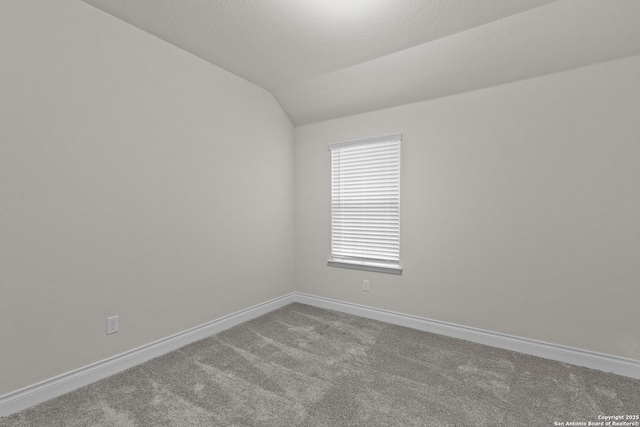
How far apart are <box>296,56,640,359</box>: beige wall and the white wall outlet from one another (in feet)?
7.86

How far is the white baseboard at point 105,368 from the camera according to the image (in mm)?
1780

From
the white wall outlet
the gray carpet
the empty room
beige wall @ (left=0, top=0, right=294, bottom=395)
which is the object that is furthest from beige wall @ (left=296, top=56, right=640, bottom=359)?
the white wall outlet

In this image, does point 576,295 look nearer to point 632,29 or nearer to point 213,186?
point 632,29

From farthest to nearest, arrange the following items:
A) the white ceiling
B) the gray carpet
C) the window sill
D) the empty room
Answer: the window sill → the white ceiling → the empty room → the gray carpet

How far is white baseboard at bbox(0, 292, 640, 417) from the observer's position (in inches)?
73.2

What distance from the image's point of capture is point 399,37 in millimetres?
2400

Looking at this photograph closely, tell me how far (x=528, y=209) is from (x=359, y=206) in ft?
5.32

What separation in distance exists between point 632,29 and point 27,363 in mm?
4490

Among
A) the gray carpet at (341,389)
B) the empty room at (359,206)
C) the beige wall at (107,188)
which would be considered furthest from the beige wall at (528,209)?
the beige wall at (107,188)

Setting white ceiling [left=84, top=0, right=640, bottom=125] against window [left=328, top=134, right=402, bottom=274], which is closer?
white ceiling [left=84, top=0, right=640, bottom=125]

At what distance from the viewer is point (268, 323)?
3.20 metres

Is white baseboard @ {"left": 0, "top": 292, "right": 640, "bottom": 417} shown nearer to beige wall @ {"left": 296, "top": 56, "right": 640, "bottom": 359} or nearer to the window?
beige wall @ {"left": 296, "top": 56, "right": 640, "bottom": 359}

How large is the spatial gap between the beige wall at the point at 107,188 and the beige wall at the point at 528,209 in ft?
5.41

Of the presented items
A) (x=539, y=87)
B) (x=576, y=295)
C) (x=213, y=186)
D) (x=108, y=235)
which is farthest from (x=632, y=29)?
Answer: (x=108, y=235)
